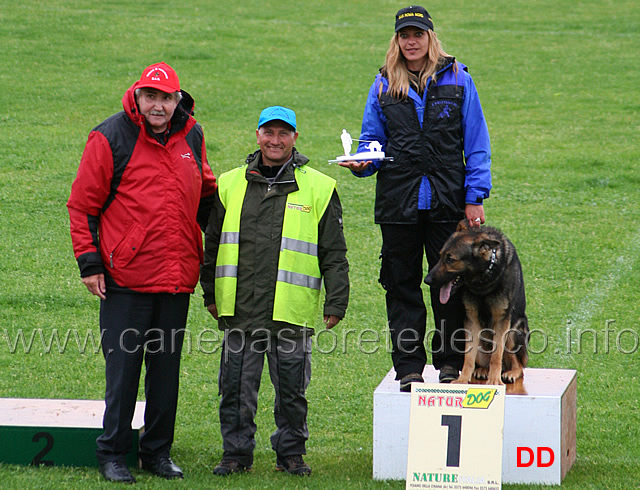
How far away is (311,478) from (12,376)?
2993mm

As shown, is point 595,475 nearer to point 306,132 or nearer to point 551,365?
point 551,365

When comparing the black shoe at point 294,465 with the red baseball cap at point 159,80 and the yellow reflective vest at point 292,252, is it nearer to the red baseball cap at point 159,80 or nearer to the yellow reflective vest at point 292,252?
the yellow reflective vest at point 292,252

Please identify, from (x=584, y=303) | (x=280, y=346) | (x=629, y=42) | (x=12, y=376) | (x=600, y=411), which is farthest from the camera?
(x=629, y=42)

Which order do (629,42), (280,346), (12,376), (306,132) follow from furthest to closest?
1. (629,42)
2. (306,132)
3. (12,376)
4. (280,346)

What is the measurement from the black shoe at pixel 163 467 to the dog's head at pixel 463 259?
68.7 inches

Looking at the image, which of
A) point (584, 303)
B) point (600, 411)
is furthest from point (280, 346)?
point (584, 303)

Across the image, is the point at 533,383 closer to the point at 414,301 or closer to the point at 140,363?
the point at 414,301

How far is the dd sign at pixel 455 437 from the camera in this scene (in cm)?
442

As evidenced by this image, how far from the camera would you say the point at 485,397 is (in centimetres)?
452

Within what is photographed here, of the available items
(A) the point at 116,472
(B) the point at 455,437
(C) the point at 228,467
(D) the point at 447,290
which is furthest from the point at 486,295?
(A) the point at 116,472

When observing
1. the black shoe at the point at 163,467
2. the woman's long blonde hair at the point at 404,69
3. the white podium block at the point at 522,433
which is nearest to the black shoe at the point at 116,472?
the black shoe at the point at 163,467

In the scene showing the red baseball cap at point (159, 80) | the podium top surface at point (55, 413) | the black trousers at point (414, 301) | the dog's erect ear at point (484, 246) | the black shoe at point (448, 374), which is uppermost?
the red baseball cap at point (159, 80)

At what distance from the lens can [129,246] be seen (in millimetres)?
4551

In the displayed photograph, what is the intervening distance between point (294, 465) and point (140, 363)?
1044mm
